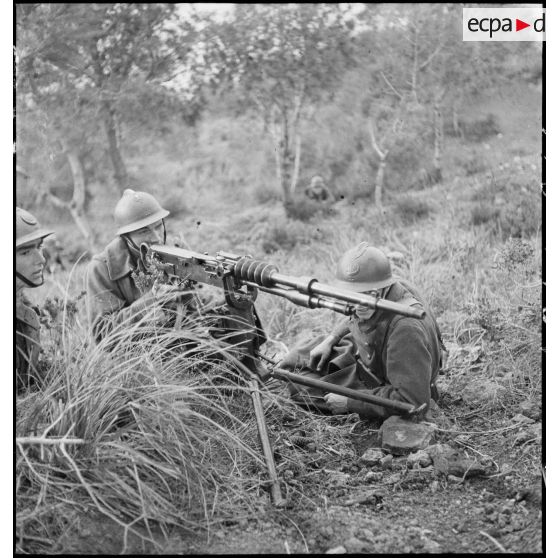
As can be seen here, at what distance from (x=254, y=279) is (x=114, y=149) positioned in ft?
31.1

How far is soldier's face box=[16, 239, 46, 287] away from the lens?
3.60 meters

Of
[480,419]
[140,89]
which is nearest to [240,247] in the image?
[140,89]

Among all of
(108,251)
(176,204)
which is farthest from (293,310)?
(176,204)

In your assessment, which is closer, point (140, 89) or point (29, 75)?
point (29, 75)

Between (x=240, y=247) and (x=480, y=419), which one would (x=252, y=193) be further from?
(x=480, y=419)

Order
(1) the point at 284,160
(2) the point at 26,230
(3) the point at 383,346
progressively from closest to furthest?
(2) the point at 26,230 → (3) the point at 383,346 → (1) the point at 284,160

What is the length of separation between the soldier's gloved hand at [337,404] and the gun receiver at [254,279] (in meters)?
0.95

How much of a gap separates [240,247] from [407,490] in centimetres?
731

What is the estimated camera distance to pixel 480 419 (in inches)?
174

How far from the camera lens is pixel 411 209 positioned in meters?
9.91

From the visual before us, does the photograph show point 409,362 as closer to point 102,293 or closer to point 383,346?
point 383,346

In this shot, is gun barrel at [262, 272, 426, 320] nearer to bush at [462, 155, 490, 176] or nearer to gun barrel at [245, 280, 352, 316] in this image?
gun barrel at [245, 280, 352, 316]

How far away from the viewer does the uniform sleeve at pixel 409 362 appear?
3.89 m

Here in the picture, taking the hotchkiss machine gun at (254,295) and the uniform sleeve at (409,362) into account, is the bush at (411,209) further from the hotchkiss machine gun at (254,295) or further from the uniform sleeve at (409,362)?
the uniform sleeve at (409,362)
